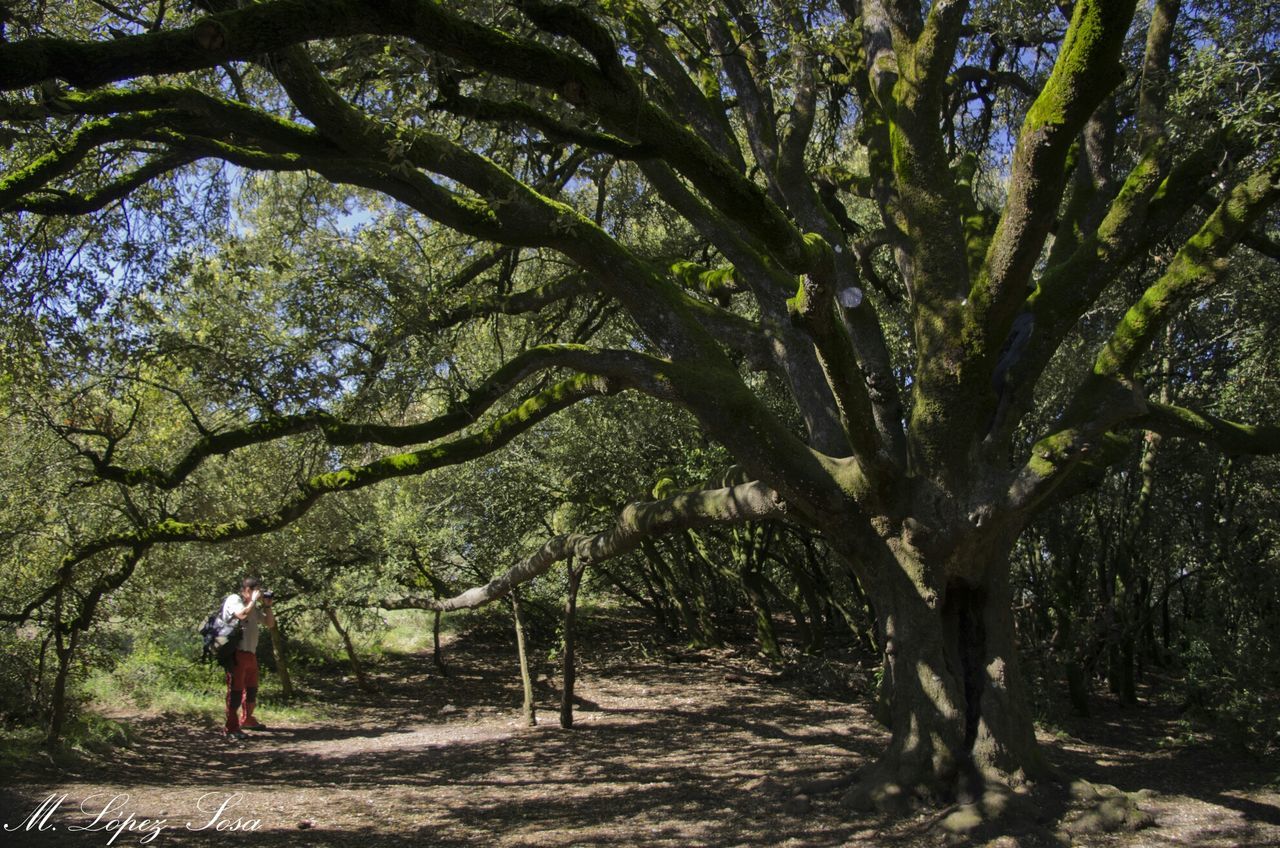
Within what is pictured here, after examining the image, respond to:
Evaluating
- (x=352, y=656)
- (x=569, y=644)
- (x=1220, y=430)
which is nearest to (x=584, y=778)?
(x=569, y=644)

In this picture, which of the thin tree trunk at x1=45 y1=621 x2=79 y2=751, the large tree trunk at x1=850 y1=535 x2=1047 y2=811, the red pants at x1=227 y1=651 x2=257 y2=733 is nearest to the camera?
the large tree trunk at x1=850 y1=535 x2=1047 y2=811

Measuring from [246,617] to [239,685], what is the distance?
111 centimetres

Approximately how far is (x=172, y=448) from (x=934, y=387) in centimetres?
937

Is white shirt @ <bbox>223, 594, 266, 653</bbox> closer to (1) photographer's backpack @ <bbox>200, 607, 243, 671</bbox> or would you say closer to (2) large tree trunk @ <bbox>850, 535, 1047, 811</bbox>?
(1) photographer's backpack @ <bbox>200, 607, 243, 671</bbox>

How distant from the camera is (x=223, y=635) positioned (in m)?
9.88

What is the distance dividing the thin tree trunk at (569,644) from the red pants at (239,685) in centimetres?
351

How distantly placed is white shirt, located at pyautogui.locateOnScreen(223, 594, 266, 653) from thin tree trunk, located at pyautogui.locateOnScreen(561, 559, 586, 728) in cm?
340

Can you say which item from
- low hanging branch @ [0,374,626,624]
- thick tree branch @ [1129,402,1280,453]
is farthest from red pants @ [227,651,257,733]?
thick tree branch @ [1129,402,1280,453]

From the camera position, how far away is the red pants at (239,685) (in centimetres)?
1029

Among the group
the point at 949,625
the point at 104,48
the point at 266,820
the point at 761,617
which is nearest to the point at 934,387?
the point at 949,625

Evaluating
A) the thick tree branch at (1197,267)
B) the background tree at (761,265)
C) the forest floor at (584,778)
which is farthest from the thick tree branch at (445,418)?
the thick tree branch at (1197,267)

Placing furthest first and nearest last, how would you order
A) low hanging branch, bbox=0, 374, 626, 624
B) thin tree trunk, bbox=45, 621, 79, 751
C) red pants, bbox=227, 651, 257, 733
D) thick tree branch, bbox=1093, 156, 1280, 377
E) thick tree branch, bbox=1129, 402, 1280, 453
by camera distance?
red pants, bbox=227, 651, 257, 733
thin tree trunk, bbox=45, 621, 79, 751
low hanging branch, bbox=0, 374, 626, 624
thick tree branch, bbox=1129, 402, 1280, 453
thick tree branch, bbox=1093, 156, 1280, 377

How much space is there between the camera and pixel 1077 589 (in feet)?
35.0

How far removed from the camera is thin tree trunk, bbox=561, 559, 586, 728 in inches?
381
